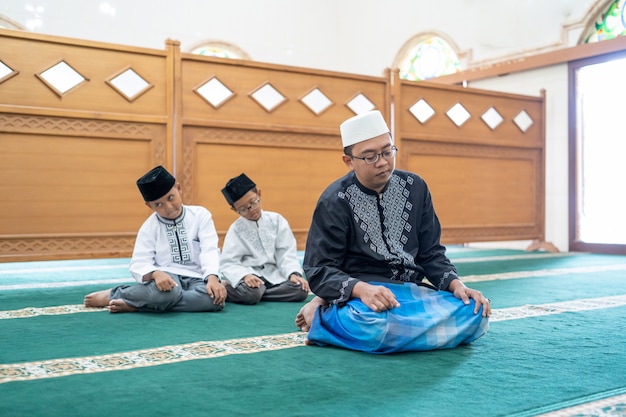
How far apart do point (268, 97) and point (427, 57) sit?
3.83m

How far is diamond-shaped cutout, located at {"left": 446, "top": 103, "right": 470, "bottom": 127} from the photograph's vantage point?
5.59m

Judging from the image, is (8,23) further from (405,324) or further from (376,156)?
(405,324)

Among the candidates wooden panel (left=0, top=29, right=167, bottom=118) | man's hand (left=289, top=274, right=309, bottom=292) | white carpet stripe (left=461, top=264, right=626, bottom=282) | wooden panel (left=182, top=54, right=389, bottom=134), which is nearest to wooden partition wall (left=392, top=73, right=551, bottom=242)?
wooden panel (left=182, top=54, right=389, bottom=134)

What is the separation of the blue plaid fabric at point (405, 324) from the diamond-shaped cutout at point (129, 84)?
8.44ft

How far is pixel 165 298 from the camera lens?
2.77m

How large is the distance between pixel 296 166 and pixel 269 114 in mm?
415

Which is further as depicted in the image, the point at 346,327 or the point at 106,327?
the point at 106,327

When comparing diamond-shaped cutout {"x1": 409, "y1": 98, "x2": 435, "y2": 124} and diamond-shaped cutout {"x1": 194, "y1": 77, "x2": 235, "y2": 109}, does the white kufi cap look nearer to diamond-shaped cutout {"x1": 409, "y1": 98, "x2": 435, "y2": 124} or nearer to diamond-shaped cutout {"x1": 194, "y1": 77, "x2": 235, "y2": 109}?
diamond-shaped cutout {"x1": 194, "y1": 77, "x2": 235, "y2": 109}

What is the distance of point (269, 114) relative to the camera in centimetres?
470

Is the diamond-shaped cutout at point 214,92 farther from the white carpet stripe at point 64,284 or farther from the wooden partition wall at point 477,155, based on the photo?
the wooden partition wall at point 477,155

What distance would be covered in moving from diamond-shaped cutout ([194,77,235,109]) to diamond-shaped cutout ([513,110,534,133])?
282cm

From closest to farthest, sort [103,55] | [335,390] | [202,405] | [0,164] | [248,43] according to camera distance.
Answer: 1. [202,405]
2. [335,390]
3. [0,164]
4. [103,55]
5. [248,43]

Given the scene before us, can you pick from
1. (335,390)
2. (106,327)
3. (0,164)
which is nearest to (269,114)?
(0,164)

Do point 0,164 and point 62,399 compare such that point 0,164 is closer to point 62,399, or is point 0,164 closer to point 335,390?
point 62,399
